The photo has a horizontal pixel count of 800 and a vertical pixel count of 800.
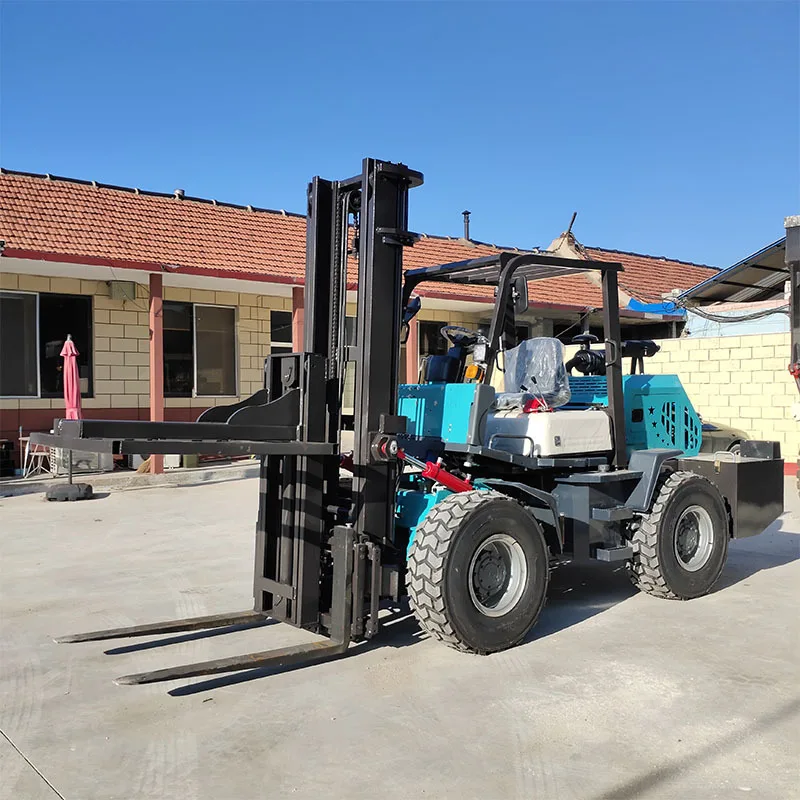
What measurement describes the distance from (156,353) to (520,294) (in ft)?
30.7

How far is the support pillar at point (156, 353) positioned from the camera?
13289mm

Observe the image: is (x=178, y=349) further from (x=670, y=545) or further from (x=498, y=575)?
(x=498, y=575)

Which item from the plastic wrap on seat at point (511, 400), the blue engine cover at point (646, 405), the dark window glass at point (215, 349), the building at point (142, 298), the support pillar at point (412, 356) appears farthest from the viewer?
the dark window glass at point (215, 349)

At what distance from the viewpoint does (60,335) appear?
14852mm

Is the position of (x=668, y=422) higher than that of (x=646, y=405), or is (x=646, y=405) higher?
(x=646, y=405)

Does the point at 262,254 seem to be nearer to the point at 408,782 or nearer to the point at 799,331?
the point at 799,331

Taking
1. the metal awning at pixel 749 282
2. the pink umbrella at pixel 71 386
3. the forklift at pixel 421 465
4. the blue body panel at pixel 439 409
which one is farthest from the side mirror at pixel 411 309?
the metal awning at pixel 749 282

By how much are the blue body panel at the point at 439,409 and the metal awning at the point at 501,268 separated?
819 mm

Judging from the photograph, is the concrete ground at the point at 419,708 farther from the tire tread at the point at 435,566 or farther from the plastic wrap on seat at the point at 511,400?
the plastic wrap on seat at the point at 511,400

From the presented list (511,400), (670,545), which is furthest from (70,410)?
(670,545)

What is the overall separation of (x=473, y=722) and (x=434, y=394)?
237 centimetres

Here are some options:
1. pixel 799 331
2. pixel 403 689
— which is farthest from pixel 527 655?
pixel 799 331

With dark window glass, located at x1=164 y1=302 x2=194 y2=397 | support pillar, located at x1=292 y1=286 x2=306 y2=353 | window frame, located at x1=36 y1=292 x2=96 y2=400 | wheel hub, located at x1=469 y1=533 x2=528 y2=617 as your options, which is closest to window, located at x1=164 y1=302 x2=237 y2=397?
dark window glass, located at x1=164 y1=302 x2=194 y2=397

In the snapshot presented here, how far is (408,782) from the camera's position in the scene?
3.53 m
